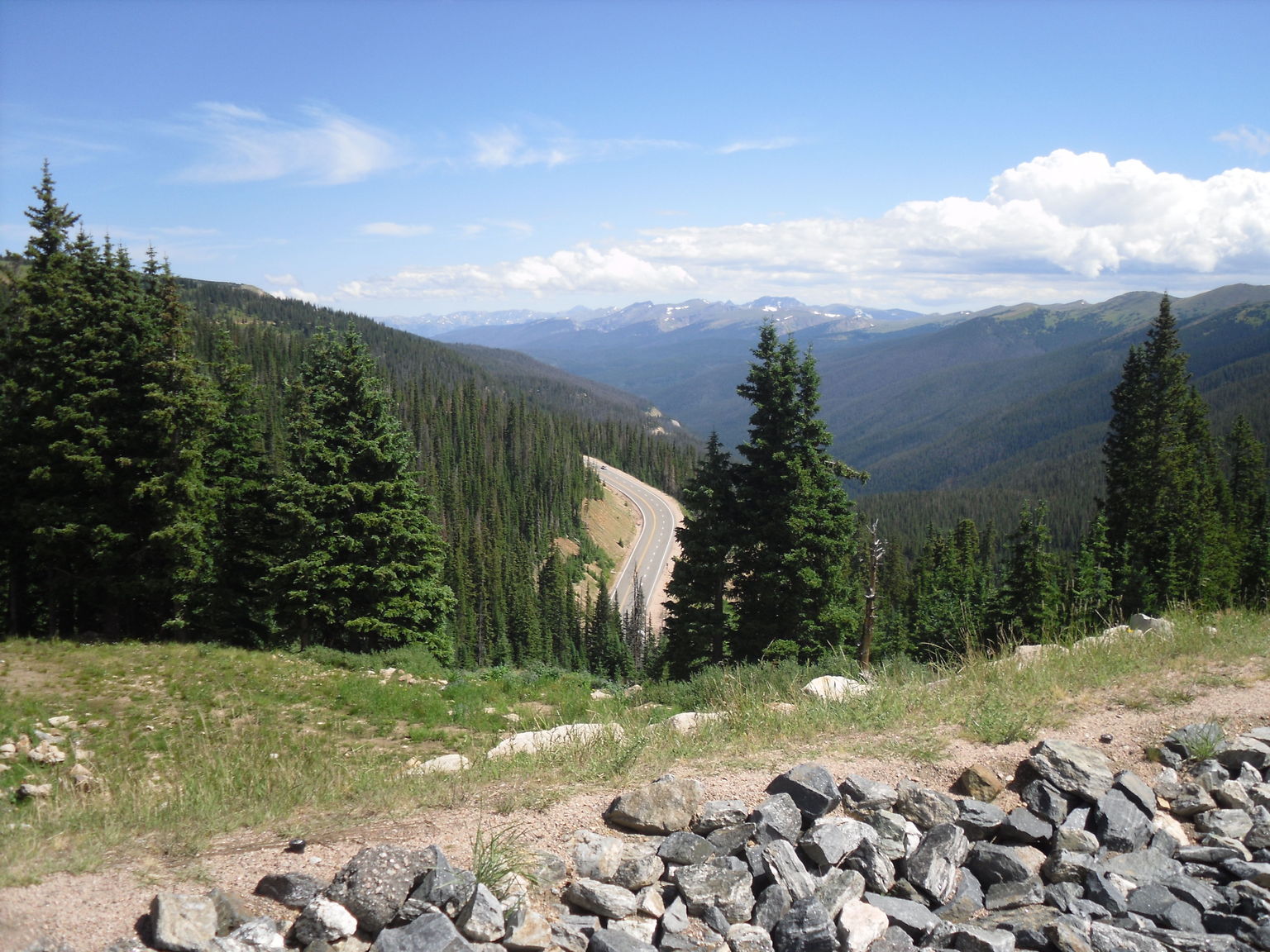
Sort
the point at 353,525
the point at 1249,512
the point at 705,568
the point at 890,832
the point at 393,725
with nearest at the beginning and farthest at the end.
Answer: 1. the point at 890,832
2. the point at 393,725
3. the point at 353,525
4. the point at 705,568
5. the point at 1249,512

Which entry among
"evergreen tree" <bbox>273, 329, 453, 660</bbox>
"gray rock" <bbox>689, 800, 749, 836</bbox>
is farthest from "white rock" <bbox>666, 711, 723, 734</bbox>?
"evergreen tree" <bbox>273, 329, 453, 660</bbox>

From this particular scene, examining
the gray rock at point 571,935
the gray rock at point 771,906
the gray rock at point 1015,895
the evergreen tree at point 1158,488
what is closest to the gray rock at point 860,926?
the gray rock at point 771,906

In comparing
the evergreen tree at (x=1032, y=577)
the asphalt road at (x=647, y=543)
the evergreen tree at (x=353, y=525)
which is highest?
the evergreen tree at (x=353, y=525)

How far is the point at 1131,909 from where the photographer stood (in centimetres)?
554

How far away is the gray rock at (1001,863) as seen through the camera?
230 inches

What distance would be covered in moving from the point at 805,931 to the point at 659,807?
1.52 metres

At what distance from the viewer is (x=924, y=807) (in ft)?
20.7

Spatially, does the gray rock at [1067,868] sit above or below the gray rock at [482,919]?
below

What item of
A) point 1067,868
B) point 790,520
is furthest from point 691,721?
point 790,520

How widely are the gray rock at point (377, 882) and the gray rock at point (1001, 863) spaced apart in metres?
4.55

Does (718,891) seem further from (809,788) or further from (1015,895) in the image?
(1015,895)

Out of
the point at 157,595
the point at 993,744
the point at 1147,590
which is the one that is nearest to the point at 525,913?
→ the point at 993,744

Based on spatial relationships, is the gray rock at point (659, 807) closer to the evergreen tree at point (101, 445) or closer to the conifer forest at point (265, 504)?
the conifer forest at point (265, 504)

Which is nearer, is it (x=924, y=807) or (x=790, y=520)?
(x=924, y=807)
